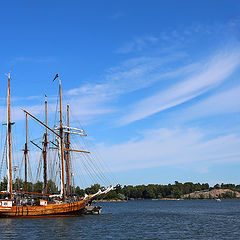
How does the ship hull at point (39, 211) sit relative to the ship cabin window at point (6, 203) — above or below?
below

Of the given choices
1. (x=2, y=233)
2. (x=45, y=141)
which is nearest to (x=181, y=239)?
(x=2, y=233)

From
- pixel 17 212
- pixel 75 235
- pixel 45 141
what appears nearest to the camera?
pixel 75 235

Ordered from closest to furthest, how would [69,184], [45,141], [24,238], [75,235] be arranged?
[24,238], [75,235], [69,184], [45,141]

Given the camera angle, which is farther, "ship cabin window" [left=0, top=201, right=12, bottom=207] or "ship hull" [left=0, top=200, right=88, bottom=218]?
"ship hull" [left=0, top=200, right=88, bottom=218]

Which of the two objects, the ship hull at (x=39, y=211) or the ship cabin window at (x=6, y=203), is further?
the ship hull at (x=39, y=211)

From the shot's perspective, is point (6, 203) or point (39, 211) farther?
point (39, 211)

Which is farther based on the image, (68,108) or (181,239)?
(68,108)

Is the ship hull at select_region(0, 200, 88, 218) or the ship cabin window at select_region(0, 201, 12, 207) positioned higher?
the ship cabin window at select_region(0, 201, 12, 207)

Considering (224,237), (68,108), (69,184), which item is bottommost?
(224,237)

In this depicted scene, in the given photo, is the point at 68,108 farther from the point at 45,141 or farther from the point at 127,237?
the point at 127,237

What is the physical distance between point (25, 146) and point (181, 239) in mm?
61125

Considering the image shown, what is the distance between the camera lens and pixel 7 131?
3063 inches

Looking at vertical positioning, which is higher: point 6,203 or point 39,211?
point 6,203

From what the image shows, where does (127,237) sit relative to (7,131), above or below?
below
